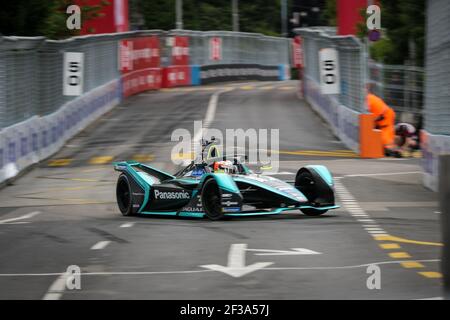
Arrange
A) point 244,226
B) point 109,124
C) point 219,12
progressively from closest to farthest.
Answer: point 244,226
point 109,124
point 219,12

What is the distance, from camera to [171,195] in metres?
16.5

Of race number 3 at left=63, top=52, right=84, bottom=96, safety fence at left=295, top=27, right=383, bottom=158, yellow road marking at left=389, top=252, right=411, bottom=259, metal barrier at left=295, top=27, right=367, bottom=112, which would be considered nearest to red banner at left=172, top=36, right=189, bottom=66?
safety fence at left=295, top=27, right=383, bottom=158

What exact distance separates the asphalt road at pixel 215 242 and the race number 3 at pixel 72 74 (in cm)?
341

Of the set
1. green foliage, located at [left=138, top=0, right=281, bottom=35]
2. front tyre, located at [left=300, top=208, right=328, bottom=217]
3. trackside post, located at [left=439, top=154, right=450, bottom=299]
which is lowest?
front tyre, located at [left=300, top=208, right=328, bottom=217]

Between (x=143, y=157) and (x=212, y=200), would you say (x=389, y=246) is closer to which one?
(x=212, y=200)

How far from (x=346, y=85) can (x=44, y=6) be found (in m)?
9.31

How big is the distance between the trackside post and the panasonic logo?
8326 mm

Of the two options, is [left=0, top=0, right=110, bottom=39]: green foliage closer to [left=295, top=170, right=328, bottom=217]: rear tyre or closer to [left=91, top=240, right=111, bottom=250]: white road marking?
[left=295, top=170, right=328, bottom=217]: rear tyre

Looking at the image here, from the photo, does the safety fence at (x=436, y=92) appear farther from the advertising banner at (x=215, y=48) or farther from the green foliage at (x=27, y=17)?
the advertising banner at (x=215, y=48)

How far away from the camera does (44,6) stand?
33.4 metres

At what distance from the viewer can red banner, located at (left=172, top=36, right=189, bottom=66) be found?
5794 cm

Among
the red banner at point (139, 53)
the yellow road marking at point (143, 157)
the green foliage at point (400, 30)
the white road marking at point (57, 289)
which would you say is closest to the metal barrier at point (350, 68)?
the green foliage at point (400, 30)
